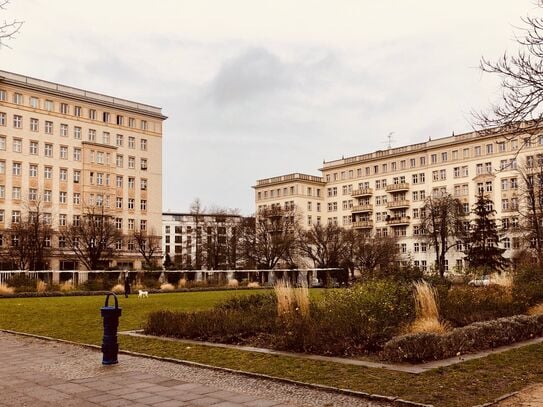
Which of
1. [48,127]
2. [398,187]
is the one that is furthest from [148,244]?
[398,187]

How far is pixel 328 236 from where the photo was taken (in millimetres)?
75250

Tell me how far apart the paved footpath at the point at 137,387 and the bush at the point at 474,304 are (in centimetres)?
659

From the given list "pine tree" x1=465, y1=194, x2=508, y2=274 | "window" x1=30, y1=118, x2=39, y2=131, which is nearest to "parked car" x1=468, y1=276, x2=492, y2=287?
"pine tree" x1=465, y1=194, x2=508, y2=274

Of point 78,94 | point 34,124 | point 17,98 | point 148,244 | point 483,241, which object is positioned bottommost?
point 483,241

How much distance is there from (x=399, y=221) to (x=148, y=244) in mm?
37859

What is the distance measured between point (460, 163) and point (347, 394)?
80295 millimetres

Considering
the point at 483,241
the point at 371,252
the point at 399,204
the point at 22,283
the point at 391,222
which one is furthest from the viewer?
the point at 391,222

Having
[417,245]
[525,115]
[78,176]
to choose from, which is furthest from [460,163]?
[525,115]

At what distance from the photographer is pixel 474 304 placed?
1462cm

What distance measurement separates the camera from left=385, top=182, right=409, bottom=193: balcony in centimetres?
9012

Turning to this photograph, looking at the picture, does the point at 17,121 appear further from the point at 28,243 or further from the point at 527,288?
the point at 527,288

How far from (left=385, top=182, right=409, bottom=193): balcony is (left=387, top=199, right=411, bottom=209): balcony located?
5.66 feet

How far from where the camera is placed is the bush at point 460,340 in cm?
934

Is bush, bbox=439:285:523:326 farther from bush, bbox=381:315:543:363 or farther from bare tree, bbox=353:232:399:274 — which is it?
bare tree, bbox=353:232:399:274
